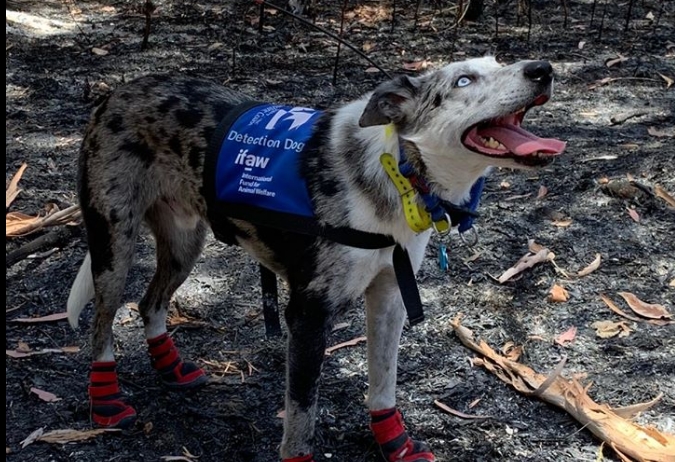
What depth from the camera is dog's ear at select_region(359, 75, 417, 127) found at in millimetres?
A: 3391

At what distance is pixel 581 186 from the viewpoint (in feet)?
20.5

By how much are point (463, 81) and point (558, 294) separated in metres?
2.13

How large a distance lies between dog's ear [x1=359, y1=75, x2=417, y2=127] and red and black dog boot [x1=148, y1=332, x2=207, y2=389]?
5.47 feet

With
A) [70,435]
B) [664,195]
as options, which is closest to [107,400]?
[70,435]

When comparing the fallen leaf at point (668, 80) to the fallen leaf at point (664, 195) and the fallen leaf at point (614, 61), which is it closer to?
the fallen leaf at point (614, 61)

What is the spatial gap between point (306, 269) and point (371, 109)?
0.67m

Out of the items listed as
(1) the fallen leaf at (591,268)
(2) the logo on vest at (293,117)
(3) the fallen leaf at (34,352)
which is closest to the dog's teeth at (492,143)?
(2) the logo on vest at (293,117)

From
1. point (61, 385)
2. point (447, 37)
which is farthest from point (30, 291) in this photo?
point (447, 37)

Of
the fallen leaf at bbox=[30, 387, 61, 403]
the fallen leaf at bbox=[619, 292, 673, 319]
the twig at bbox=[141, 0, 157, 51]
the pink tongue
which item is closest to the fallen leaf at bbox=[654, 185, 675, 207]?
the fallen leaf at bbox=[619, 292, 673, 319]

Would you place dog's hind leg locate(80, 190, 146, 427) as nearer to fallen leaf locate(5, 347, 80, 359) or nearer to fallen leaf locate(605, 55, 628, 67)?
fallen leaf locate(5, 347, 80, 359)

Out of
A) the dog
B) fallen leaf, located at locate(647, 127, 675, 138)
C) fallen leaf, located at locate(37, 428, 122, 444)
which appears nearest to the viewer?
the dog

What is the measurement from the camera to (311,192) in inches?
139

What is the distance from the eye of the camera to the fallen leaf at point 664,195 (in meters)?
5.99

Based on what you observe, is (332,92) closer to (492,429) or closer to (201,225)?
(201,225)
